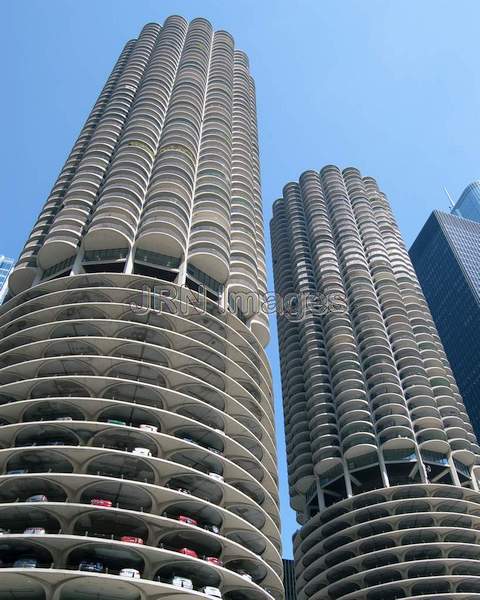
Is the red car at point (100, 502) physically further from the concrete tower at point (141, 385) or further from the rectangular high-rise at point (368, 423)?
the rectangular high-rise at point (368, 423)

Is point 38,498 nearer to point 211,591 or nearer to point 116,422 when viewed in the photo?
point 116,422

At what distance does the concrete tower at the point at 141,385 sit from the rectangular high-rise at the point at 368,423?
33288mm

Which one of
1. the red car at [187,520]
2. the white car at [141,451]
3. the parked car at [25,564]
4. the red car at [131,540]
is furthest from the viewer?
the white car at [141,451]

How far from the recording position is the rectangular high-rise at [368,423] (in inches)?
3278

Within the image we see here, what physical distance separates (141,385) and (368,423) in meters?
60.1

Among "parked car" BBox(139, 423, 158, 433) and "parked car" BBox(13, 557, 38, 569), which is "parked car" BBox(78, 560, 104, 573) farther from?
"parked car" BBox(139, 423, 158, 433)

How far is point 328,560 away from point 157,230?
54.8 metres

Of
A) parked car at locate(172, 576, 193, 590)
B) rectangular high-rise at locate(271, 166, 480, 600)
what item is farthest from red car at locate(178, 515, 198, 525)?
rectangular high-rise at locate(271, 166, 480, 600)

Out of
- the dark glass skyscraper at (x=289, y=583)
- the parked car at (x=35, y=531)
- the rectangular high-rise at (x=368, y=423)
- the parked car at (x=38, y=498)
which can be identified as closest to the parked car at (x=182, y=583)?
the parked car at (x=35, y=531)

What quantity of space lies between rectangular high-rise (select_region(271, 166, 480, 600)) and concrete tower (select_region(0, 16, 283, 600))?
3329 centimetres

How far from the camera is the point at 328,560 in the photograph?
89250 mm

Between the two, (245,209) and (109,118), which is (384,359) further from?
(109,118)

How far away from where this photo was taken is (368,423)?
100 m

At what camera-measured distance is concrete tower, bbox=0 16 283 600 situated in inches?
1578
